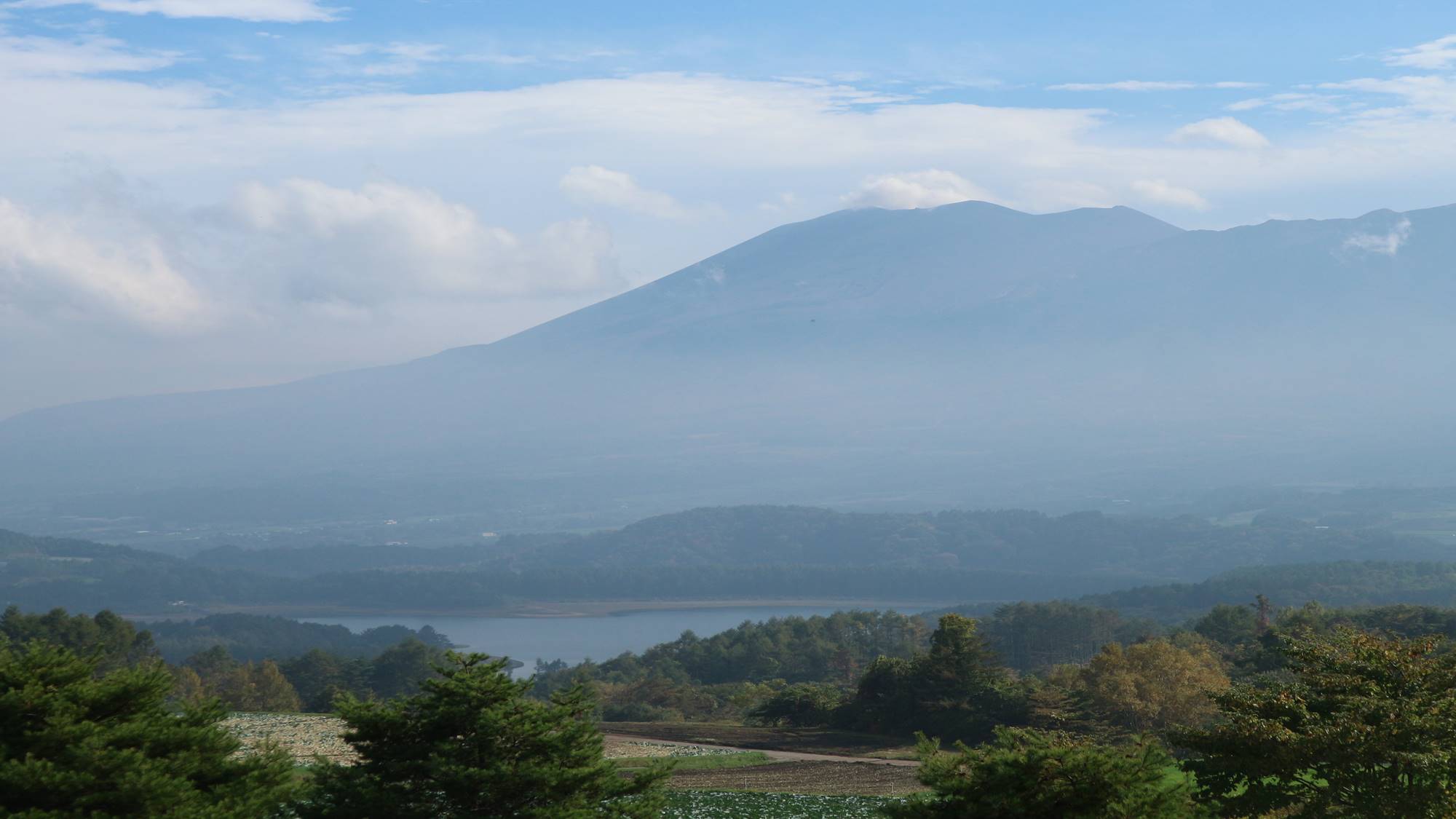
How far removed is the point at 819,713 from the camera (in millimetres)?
33781

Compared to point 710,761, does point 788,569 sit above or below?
below

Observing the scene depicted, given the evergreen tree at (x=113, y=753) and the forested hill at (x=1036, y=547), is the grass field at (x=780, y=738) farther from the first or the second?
the forested hill at (x=1036, y=547)

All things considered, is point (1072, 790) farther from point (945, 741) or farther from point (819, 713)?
point (819, 713)

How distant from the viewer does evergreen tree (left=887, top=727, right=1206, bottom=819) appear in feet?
35.2

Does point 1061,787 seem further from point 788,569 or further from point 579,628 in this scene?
point 788,569

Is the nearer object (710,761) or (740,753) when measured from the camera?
(710,761)

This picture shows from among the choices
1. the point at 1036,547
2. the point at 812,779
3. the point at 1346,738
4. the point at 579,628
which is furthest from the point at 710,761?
the point at 1036,547

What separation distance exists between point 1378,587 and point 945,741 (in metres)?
88.6

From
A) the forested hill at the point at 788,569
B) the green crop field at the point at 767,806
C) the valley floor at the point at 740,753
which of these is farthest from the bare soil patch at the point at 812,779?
the forested hill at the point at 788,569

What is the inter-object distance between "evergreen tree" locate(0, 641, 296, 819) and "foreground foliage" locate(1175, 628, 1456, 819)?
9403 millimetres

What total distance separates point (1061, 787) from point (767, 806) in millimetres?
9635

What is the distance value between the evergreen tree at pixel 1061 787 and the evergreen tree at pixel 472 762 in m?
3.09

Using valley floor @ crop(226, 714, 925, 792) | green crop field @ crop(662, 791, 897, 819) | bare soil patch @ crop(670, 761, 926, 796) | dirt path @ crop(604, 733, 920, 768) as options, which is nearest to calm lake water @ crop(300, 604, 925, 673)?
valley floor @ crop(226, 714, 925, 792)

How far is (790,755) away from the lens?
2750 cm
